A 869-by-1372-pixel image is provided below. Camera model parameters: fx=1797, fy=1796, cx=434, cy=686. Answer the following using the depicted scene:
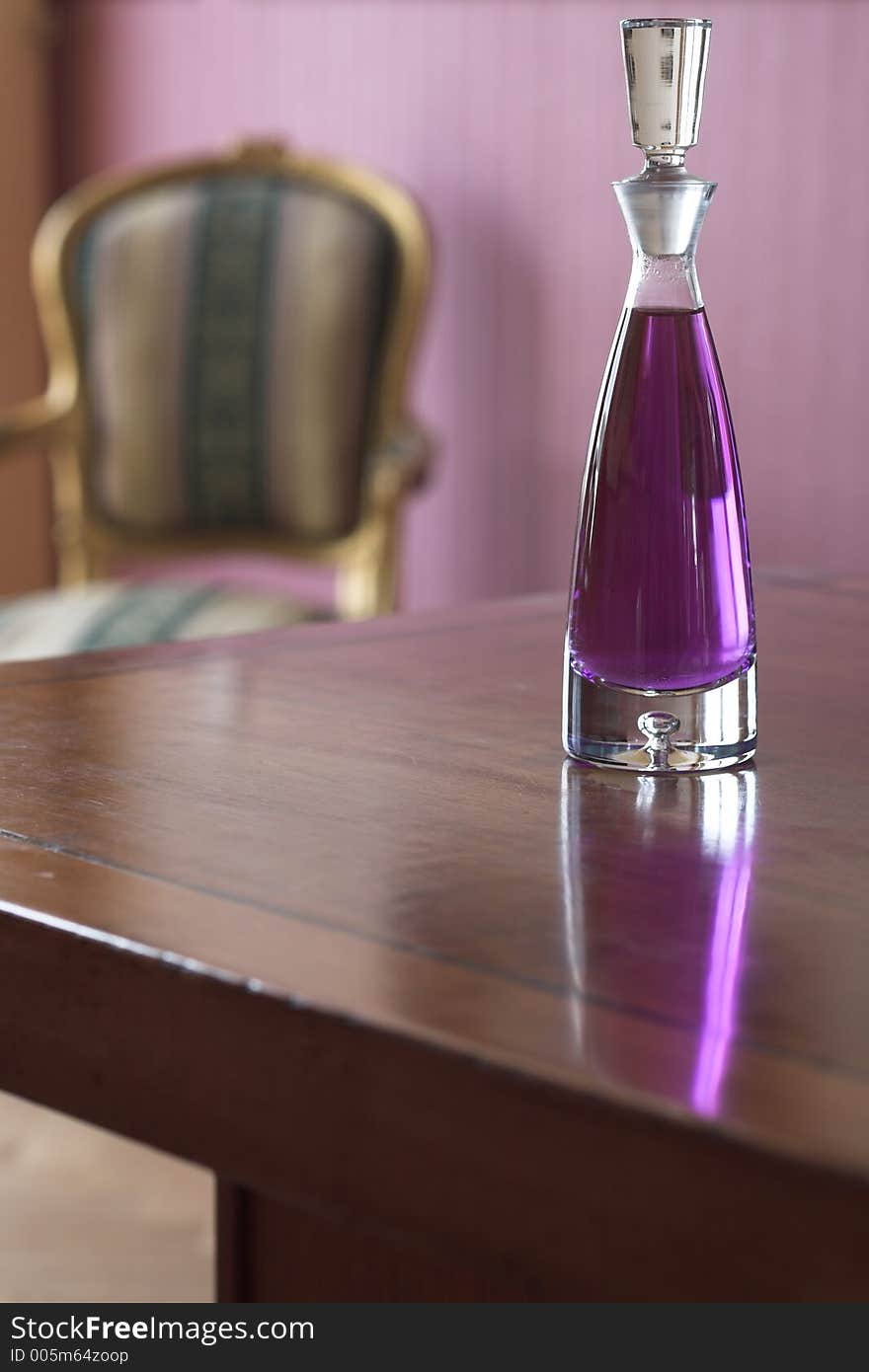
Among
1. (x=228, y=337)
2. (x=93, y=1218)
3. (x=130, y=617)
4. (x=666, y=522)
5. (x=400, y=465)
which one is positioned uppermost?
(x=666, y=522)

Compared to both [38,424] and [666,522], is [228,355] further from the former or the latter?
[666,522]

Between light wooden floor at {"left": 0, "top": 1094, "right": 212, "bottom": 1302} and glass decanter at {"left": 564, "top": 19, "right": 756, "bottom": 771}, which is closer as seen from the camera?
glass decanter at {"left": 564, "top": 19, "right": 756, "bottom": 771}

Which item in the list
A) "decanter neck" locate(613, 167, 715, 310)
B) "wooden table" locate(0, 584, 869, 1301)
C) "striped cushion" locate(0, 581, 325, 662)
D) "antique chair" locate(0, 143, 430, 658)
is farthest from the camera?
"antique chair" locate(0, 143, 430, 658)

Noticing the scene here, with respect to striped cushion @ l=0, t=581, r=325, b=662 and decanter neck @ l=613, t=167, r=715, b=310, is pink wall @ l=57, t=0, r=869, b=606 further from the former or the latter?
decanter neck @ l=613, t=167, r=715, b=310

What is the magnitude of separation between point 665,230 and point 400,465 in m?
1.29

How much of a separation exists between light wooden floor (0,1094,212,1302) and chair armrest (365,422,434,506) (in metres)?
0.74

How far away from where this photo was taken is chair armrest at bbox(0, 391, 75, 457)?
201 cm

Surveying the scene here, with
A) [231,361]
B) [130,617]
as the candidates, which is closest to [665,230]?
[130,617]

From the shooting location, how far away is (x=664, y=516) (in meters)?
0.60

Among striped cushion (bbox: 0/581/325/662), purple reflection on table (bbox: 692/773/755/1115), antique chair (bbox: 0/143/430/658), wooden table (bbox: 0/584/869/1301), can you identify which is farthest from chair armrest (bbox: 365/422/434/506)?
purple reflection on table (bbox: 692/773/755/1115)

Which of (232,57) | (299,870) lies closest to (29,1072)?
(299,870)

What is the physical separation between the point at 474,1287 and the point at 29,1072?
210mm

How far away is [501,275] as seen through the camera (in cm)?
216

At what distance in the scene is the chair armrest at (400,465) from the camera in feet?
6.15
